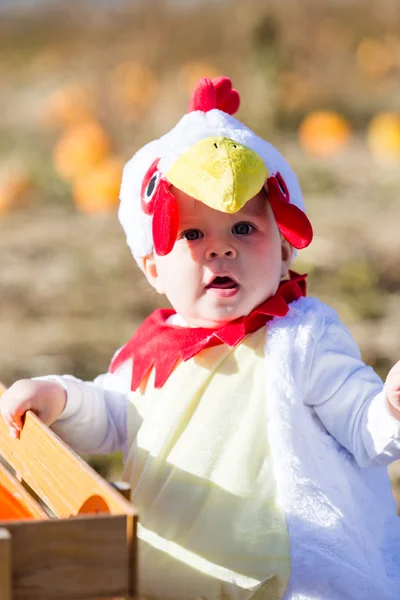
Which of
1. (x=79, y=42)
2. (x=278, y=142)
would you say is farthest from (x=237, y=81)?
(x=79, y=42)

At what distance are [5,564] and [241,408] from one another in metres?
0.79

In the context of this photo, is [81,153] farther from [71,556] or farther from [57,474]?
[71,556]

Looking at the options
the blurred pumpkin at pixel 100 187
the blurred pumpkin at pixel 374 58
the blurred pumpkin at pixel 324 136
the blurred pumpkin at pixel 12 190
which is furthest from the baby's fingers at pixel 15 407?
the blurred pumpkin at pixel 374 58

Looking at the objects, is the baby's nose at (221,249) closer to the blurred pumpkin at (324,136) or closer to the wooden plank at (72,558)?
the wooden plank at (72,558)

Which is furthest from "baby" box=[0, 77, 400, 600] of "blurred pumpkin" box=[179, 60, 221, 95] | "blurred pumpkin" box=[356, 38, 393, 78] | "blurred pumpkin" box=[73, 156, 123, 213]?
"blurred pumpkin" box=[356, 38, 393, 78]

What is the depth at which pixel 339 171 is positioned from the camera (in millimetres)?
6637

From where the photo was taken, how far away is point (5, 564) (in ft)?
4.38

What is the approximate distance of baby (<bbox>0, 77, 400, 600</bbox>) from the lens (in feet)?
6.36

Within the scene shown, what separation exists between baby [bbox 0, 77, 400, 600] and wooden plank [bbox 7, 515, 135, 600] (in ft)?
1.79

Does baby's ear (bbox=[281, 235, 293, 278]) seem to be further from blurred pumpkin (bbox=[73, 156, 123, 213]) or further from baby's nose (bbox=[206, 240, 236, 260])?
blurred pumpkin (bbox=[73, 156, 123, 213])

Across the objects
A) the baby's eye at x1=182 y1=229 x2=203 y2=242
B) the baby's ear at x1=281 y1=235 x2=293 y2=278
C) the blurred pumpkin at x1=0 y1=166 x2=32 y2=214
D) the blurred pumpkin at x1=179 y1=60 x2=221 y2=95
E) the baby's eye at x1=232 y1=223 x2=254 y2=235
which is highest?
the blurred pumpkin at x1=179 y1=60 x2=221 y2=95

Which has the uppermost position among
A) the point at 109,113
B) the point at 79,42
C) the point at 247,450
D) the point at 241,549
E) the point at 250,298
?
the point at 79,42

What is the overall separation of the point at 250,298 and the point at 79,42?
25.7 feet

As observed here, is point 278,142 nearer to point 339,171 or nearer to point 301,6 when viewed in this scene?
point 339,171
